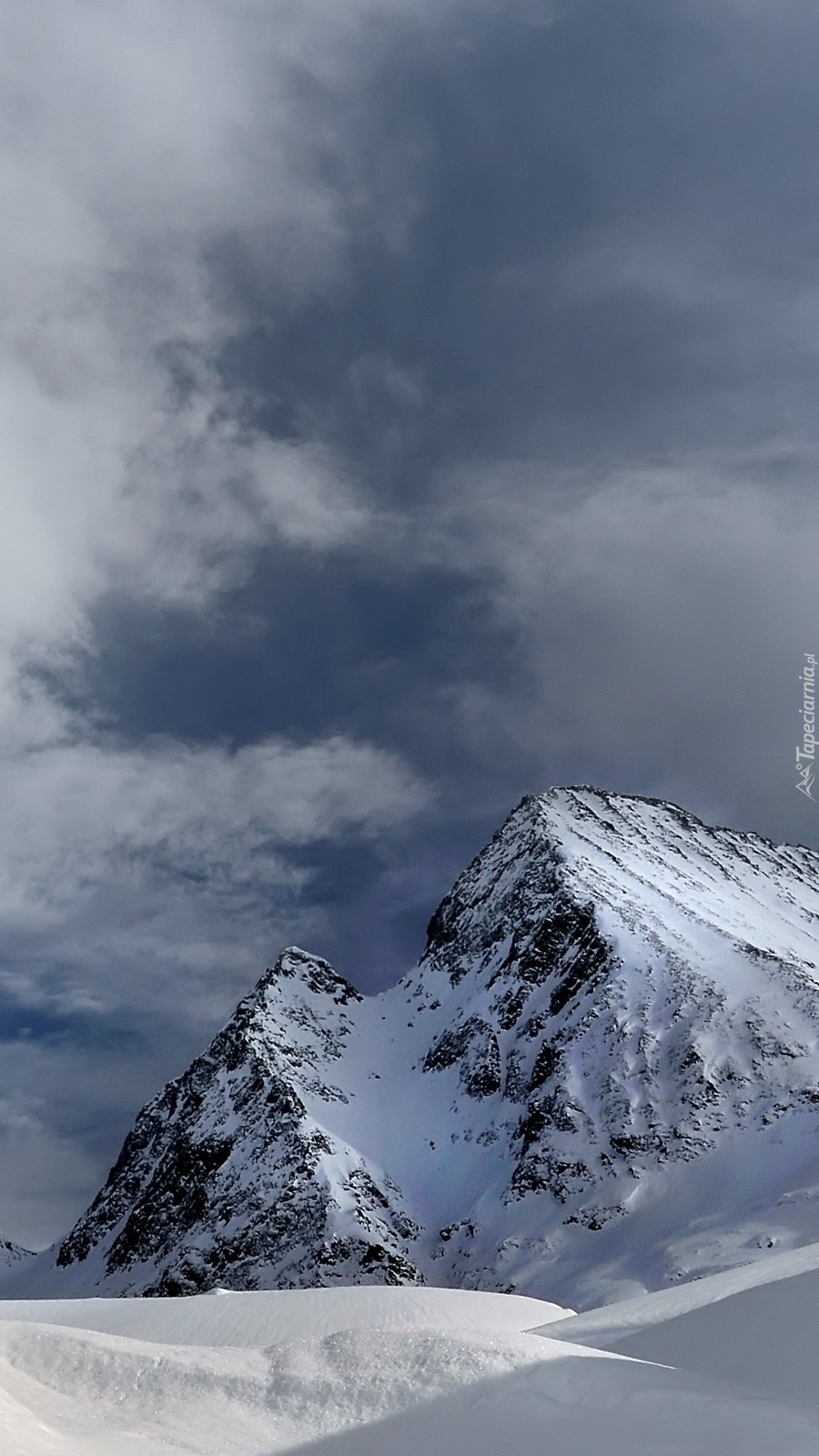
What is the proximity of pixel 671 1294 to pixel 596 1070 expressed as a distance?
155839 mm

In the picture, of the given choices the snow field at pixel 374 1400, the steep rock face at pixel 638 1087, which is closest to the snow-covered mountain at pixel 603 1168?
the steep rock face at pixel 638 1087

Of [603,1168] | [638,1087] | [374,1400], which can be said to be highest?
[638,1087]

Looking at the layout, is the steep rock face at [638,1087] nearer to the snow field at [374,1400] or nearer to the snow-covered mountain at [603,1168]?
the snow-covered mountain at [603,1168]

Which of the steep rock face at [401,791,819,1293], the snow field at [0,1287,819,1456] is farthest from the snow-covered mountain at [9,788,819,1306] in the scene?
the snow field at [0,1287,819,1456]

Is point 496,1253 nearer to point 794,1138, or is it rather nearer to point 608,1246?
point 608,1246

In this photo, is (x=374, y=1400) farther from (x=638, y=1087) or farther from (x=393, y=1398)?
(x=638, y=1087)

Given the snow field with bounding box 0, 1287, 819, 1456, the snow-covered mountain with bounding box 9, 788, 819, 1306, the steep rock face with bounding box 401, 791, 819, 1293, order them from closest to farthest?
the snow field with bounding box 0, 1287, 819, 1456
the snow-covered mountain with bounding box 9, 788, 819, 1306
the steep rock face with bounding box 401, 791, 819, 1293

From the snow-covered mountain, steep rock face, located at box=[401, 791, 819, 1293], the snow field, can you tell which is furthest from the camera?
steep rock face, located at box=[401, 791, 819, 1293]

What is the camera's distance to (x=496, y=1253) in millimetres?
168625

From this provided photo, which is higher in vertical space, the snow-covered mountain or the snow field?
the snow-covered mountain

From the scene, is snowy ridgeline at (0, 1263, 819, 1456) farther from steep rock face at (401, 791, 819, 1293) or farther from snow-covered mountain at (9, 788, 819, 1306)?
steep rock face at (401, 791, 819, 1293)

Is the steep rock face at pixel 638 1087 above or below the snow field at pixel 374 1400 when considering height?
above

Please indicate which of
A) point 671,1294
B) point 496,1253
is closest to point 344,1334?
point 671,1294

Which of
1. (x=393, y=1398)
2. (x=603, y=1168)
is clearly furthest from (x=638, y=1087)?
(x=393, y=1398)
